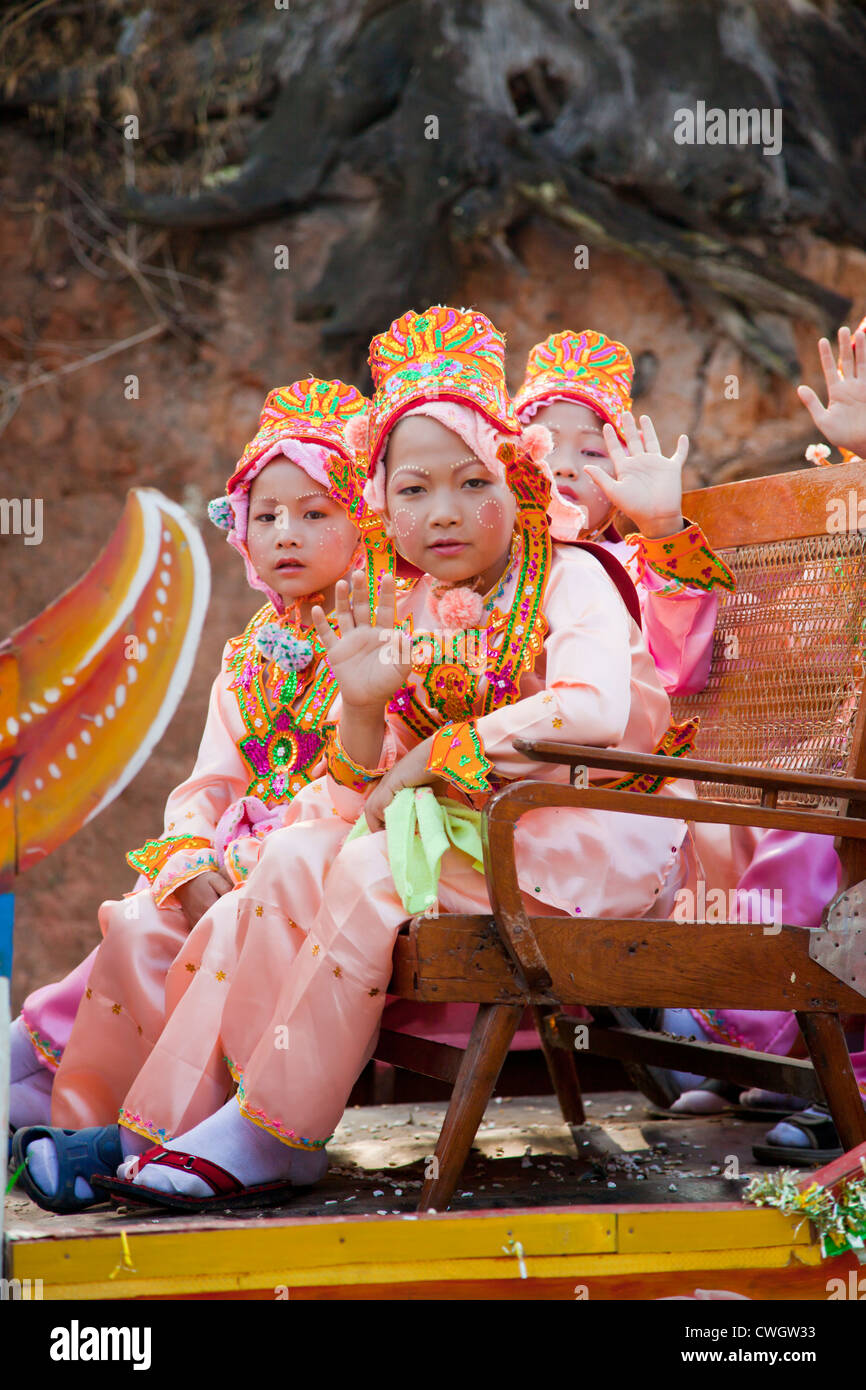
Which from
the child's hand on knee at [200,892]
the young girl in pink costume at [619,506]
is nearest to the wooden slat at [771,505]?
the young girl in pink costume at [619,506]

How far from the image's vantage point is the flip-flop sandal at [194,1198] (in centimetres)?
214

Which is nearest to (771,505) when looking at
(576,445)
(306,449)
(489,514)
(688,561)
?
Result: (688,561)

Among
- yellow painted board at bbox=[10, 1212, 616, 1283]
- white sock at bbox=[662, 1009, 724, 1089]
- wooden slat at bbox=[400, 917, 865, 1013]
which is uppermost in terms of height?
wooden slat at bbox=[400, 917, 865, 1013]

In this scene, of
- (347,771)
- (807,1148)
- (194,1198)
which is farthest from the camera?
(807,1148)

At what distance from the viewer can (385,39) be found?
19.4ft

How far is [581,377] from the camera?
10.6 ft

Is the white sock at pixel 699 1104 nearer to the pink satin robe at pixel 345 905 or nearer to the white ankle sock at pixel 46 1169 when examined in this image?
the pink satin robe at pixel 345 905

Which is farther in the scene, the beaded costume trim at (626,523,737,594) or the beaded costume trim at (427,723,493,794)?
the beaded costume trim at (626,523,737,594)

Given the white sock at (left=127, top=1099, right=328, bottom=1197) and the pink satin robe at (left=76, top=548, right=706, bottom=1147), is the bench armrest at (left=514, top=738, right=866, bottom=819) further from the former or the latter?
the white sock at (left=127, top=1099, right=328, bottom=1197)

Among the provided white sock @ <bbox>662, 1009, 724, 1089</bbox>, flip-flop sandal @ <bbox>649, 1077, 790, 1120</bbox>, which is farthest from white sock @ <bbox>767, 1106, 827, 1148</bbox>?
white sock @ <bbox>662, 1009, 724, 1089</bbox>

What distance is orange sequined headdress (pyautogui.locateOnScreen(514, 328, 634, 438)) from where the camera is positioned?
3182 millimetres

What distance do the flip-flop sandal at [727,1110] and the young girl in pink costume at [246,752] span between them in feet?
3.72

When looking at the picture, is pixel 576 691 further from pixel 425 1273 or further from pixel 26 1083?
pixel 26 1083

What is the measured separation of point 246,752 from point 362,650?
760mm
